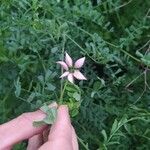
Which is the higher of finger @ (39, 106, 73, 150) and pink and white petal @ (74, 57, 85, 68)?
pink and white petal @ (74, 57, 85, 68)

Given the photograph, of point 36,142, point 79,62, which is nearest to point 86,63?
point 79,62

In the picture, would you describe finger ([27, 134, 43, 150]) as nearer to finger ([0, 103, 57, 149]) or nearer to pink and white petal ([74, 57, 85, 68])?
finger ([0, 103, 57, 149])

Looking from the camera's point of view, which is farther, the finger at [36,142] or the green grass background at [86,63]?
the green grass background at [86,63]

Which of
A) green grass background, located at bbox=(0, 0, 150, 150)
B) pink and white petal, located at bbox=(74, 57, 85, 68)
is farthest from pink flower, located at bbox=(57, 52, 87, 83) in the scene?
green grass background, located at bbox=(0, 0, 150, 150)

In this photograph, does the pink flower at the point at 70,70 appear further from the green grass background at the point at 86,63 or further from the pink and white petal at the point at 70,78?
the green grass background at the point at 86,63

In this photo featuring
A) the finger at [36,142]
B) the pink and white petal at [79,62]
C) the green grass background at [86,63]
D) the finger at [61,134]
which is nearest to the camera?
the finger at [61,134]

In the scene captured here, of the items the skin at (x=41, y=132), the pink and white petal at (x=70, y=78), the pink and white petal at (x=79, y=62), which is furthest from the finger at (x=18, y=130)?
the pink and white petal at (x=79, y=62)

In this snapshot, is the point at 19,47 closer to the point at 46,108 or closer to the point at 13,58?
the point at 13,58

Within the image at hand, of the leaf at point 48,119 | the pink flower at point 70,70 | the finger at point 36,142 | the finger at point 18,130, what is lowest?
the finger at point 36,142

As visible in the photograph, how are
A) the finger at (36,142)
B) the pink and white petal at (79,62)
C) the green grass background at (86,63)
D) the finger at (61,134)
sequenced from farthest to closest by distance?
the green grass background at (86,63), the pink and white petal at (79,62), the finger at (36,142), the finger at (61,134)
